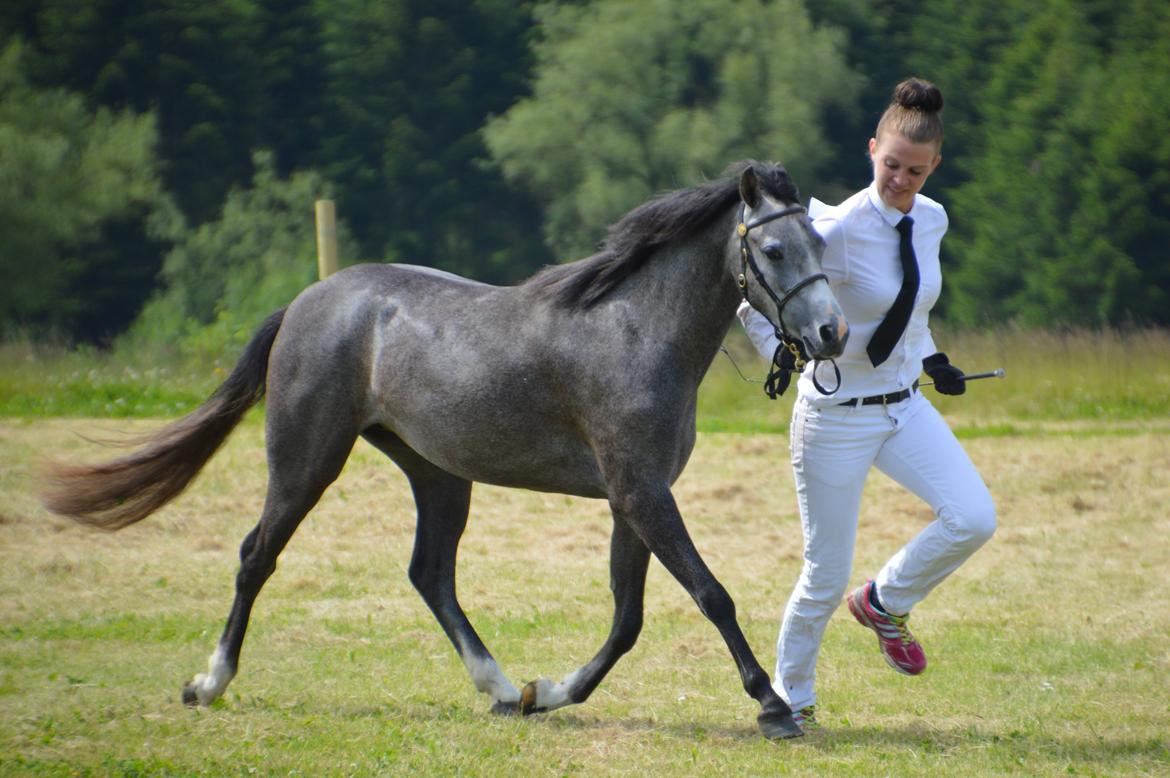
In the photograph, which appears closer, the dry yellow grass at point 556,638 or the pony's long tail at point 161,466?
the dry yellow grass at point 556,638

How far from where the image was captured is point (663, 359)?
16.0 ft

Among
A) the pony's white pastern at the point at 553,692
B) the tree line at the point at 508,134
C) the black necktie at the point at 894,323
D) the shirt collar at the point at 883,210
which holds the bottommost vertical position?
the tree line at the point at 508,134

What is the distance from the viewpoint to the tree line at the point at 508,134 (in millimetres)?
31469

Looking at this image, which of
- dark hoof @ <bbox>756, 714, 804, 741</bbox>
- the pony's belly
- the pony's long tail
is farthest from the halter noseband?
the pony's long tail

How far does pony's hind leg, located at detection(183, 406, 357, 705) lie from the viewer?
5543mm

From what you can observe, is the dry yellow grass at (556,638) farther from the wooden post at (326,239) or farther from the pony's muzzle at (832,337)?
the wooden post at (326,239)

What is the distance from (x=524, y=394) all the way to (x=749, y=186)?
45.8 inches

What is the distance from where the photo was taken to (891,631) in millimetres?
4984

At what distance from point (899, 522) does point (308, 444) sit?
219 inches

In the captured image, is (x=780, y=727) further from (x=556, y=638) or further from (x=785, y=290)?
(x=556, y=638)

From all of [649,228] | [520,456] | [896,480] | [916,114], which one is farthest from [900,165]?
[520,456]

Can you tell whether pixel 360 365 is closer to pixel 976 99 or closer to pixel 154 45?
pixel 976 99

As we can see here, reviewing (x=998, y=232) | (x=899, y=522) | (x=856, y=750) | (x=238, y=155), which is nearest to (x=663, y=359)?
(x=856, y=750)

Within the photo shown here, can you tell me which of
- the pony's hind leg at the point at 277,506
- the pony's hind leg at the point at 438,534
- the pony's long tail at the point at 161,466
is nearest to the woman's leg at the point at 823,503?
the pony's hind leg at the point at 438,534
